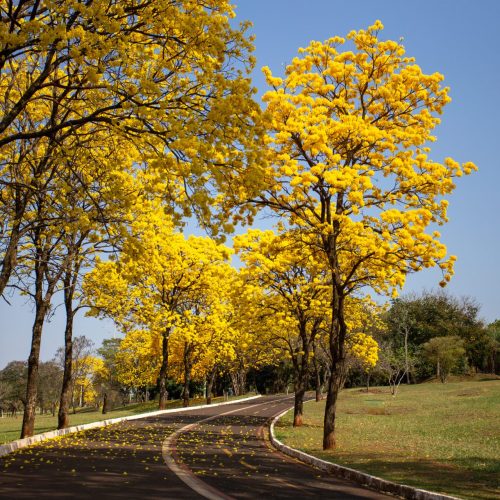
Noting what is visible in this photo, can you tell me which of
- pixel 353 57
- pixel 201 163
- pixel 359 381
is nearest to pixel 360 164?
pixel 353 57

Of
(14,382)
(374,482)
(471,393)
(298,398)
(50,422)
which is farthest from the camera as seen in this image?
(14,382)

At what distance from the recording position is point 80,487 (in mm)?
9000

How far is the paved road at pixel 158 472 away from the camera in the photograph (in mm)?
8750

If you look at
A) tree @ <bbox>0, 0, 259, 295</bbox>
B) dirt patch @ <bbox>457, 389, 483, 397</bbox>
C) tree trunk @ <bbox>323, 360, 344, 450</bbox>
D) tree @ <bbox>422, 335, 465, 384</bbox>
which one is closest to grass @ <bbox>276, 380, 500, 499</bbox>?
tree trunk @ <bbox>323, 360, 344, 450</bbox>

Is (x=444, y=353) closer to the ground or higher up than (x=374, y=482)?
higher up

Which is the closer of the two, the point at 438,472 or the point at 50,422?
the point at 438,472

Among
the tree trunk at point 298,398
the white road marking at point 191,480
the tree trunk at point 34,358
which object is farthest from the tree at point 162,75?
the tree trunk at point 298,398

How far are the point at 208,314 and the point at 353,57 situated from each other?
88.0 feet

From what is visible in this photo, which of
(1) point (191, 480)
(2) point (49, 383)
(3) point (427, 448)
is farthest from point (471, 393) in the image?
(2) point (49, 383)

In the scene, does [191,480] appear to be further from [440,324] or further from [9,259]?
[440,324]

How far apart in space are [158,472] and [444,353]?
69.5 meters

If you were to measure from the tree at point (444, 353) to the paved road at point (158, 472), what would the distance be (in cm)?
6126

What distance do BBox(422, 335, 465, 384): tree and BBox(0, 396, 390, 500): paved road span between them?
201ft

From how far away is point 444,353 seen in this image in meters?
74.6
